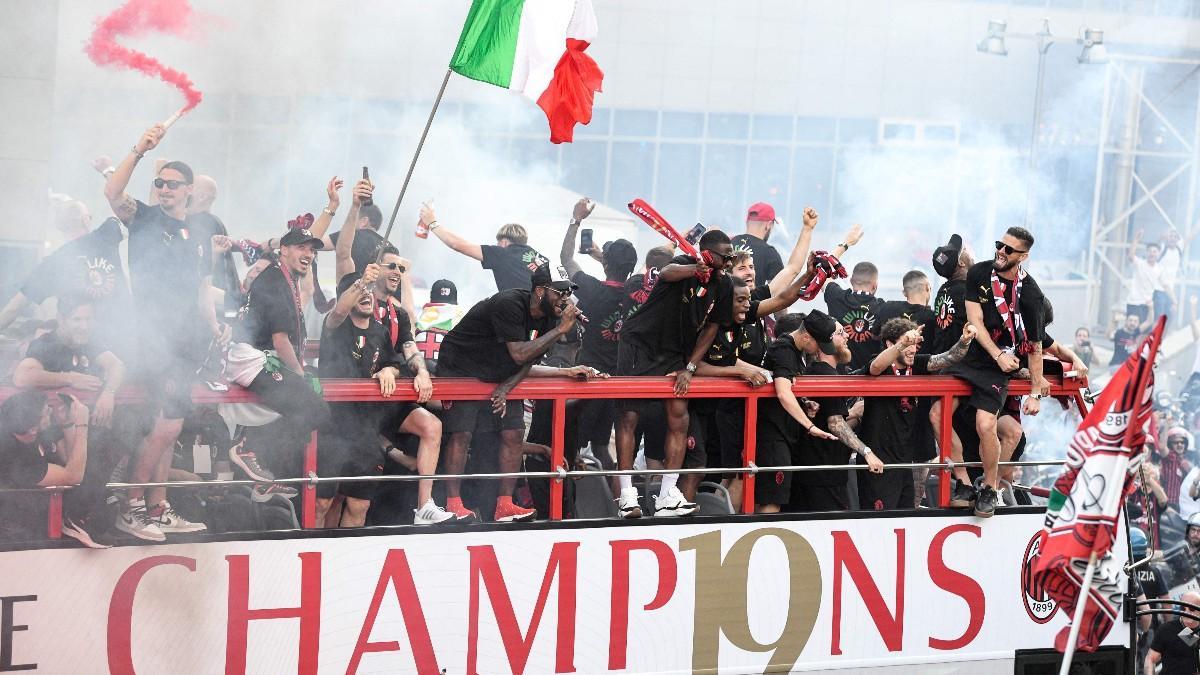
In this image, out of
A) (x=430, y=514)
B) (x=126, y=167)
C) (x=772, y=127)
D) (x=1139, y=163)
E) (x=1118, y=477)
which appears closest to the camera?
(x=1118, y=477)

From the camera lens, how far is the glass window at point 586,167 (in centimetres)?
2034

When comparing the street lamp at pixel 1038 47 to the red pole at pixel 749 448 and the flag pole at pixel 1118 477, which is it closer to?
the red pole at pixel 749 448

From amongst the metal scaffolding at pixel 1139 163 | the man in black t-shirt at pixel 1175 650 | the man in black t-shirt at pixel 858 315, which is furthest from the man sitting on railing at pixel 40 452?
the metal scaffolding at pixel 1139 163

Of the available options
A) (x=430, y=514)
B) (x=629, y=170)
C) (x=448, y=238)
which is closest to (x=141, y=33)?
(x=448, y=238)

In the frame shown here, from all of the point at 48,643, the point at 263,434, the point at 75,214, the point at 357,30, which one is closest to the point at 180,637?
the point at 48,643

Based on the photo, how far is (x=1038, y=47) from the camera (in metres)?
17.2

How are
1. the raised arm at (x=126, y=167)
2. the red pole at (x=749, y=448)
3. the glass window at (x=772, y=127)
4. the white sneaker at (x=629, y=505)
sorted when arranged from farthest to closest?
the glass window at (x=772, y=127) < the red pole at (x=749, y=448) < the white sneaker at (x=629, y=505) < the raised arm at (x=126, y=167)

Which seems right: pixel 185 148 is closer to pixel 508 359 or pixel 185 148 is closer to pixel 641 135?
pixel 508 359

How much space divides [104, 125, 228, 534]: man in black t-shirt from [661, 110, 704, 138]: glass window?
1421cm

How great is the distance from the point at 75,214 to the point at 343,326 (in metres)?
1.35

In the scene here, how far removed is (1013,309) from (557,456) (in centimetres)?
250

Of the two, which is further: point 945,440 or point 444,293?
point 444,293

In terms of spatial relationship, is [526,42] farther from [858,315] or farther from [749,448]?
[858,315]

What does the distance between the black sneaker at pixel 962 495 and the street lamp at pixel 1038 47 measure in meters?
9.76
